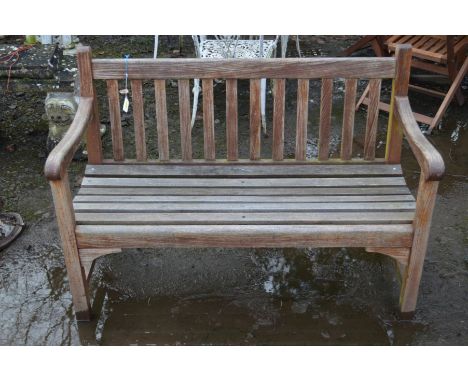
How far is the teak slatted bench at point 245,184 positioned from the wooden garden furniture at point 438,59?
1.84 metres

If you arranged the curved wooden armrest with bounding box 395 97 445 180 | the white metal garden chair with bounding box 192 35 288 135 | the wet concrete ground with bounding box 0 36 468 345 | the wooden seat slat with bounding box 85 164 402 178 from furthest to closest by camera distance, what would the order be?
the white metal garden chair with bounding box 192 35 288 135
the wooden seat slat with bounding box 85 164 402 178
the wet concrete ground with bounding box 0 36 468 345
the curved wooden armrest with bounding box 395 97 445 180

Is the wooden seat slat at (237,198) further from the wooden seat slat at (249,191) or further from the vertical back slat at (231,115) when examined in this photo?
the vertical back slat at (231,115)

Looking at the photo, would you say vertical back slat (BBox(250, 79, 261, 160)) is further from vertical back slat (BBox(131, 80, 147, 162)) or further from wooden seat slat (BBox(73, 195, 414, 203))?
vertical back slat (BBox(131, 80, 147, 162))

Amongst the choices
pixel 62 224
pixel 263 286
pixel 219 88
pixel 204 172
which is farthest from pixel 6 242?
pixel 219 88

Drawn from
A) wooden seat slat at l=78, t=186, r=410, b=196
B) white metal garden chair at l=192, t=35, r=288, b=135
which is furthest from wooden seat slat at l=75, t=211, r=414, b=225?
white metal garden chair at l=192, t=35, r=288, b=135

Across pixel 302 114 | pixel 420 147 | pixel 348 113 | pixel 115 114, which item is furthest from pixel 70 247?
pixel 420 147

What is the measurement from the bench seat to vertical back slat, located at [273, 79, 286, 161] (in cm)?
10

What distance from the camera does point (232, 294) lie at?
3.58 metres

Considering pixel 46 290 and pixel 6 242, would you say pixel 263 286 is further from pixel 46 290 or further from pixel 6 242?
pixel 6 242

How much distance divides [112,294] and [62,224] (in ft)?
2.40

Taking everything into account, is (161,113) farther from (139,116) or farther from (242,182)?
(242,182)

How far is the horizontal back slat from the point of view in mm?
3428

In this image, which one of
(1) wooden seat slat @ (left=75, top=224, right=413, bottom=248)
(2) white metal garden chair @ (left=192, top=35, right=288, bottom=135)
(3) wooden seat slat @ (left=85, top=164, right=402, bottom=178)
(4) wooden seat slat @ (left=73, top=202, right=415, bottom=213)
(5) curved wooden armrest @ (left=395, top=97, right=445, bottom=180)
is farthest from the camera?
(2) white metal garden chair @ (left=192, top=35, right=288, bottom=135)

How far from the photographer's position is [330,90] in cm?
348
